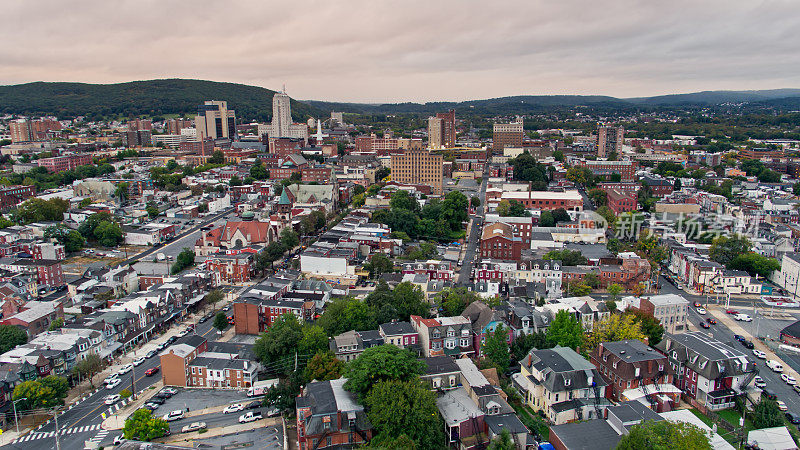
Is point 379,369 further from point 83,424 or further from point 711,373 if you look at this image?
point 711,373

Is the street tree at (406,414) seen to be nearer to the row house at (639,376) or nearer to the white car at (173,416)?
the white car at (173,416)

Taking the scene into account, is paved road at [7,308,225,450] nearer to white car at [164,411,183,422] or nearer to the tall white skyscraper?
white car at [164,411,183,422]

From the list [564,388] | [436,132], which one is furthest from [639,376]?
[436,132]

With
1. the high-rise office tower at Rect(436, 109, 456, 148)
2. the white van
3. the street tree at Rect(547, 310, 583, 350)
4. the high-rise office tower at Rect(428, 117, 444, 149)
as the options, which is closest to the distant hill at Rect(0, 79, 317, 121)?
the high-rise office tower at Rect(436, 109, 456, 148)

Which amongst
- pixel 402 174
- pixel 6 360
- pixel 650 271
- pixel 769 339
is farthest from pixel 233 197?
pixel 769 339

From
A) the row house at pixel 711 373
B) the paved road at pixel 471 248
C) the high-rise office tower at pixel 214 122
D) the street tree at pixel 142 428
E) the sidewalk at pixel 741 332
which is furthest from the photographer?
the high-rise office tower at pixel 214 122

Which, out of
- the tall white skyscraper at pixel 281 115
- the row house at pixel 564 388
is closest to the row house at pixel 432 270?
the row house at pixel 564 388

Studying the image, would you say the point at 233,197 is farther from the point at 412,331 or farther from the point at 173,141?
the point at 173,141

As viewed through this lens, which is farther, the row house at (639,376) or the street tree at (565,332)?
the street tree at (565,332)
